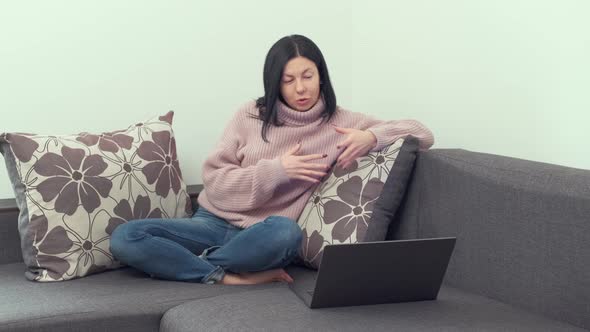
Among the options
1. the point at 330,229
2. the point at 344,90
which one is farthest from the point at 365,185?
the point at 344,90

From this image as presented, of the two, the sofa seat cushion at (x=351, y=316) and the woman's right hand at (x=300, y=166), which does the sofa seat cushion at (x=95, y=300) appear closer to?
the sofa seat cushion at (x=351, y=316)

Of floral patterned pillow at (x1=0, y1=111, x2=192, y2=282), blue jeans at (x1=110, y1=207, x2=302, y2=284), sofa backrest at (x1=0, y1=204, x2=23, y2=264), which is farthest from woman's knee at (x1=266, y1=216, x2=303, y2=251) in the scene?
sofa backrest at (x1=0, y1=204, x2=23, y2=264)

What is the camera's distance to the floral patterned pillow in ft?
7.68

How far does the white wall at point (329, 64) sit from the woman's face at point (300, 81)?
20.0 inches

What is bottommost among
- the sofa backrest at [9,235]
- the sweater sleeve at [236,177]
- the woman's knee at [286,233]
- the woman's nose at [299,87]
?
the sofa backrest at [9,235]

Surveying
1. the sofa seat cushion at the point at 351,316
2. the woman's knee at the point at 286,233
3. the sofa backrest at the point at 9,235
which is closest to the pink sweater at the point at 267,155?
the woman's knee at the point at 286,233

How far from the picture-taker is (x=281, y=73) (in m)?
2.55

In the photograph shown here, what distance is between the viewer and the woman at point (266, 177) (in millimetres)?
2297

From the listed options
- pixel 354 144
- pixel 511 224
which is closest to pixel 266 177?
pixel 354 144

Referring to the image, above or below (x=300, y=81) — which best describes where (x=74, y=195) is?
A: below

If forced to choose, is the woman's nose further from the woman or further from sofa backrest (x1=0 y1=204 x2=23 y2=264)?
sofa backrest (x1=0 y1=204 x2=23 y2=264)

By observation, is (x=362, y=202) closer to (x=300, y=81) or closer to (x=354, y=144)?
(x=354, y=144)

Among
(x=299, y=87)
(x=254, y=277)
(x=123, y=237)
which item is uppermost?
(x=299, y=87)

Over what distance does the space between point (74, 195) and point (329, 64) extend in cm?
133
